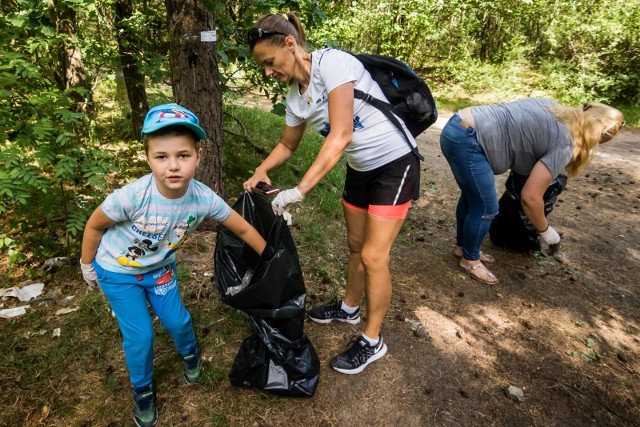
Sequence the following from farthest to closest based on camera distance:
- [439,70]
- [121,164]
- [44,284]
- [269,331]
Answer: [439,70], [121,164], [44,284], [269,331]

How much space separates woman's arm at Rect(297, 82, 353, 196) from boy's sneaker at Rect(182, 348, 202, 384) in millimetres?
1135

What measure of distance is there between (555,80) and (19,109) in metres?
13.2

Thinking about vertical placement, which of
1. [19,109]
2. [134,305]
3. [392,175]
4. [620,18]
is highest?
[620,18]

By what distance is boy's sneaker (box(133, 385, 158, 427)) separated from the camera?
186 cm

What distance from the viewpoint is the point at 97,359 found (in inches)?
86.0

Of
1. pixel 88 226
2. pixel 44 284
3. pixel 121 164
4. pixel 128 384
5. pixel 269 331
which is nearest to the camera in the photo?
pixel 88 226

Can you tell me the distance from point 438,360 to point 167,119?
2143 millimetres

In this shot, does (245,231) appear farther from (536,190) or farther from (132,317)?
(536,190)

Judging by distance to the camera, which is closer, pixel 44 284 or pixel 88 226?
pixel 88 226

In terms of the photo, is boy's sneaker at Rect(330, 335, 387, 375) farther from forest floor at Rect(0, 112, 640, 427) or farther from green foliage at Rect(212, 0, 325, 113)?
green foliage at Rect(212, 0, 325, 113)

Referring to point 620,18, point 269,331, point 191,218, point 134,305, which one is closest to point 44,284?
point 134,305

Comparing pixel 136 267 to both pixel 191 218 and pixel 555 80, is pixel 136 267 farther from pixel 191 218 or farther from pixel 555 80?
pixel 555 80

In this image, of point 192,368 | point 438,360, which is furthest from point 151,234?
point 438,360

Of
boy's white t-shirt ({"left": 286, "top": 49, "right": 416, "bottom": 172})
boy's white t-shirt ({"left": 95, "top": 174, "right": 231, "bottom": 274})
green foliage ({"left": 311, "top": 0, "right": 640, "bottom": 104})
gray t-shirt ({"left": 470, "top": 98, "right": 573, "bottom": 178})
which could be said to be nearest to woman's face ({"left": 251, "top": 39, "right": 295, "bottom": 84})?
boy's white t-shirt ({"left": 286, "top": 49, "right": 416, "bottom": 172})
